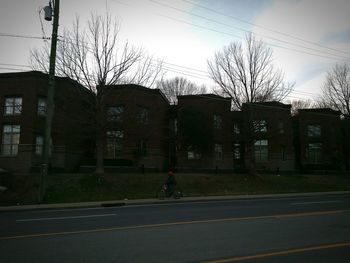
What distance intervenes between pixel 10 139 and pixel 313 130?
1421 inches

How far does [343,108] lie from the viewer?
151ft

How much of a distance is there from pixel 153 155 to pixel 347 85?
2421cm

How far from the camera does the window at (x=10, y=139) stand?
33.5m

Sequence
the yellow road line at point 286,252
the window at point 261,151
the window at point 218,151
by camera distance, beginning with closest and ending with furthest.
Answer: the yellow road line at point 286,252 < the window at point 218,151 < the window at point 261,151

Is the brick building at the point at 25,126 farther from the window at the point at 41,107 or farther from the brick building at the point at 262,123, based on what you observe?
the brick building at the point at 262,123

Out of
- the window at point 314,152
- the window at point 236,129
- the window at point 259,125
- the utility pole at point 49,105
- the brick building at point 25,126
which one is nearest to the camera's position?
the utility pole at point 49,105

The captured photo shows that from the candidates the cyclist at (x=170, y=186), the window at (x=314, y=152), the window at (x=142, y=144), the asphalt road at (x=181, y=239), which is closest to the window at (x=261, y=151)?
the window at (x=314, y=152)

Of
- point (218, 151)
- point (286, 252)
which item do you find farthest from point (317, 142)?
point (286, 252)

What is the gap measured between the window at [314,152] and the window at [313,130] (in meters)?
1.29

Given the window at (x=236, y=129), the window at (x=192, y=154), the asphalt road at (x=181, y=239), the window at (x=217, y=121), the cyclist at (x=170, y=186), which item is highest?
the window at (x=217, y=121)

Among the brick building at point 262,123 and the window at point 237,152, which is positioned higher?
the brick building at point 262,123

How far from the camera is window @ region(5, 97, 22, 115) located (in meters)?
33.9

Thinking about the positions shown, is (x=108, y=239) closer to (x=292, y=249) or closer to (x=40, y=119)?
(x=292, y=249)

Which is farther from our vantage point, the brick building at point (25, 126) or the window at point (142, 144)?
the window at point (142, 144)
